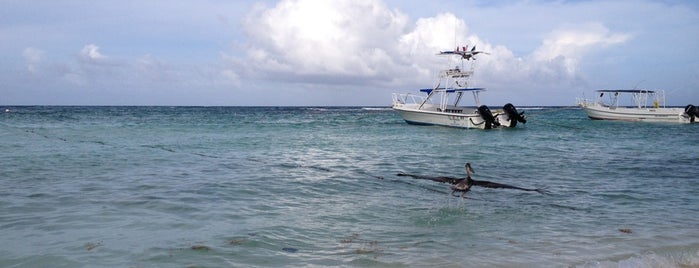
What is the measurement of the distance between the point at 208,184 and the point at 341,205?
3.28 meters

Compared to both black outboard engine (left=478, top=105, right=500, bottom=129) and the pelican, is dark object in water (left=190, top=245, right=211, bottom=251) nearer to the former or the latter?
the pelican

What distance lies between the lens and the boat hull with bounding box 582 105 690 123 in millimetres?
43844

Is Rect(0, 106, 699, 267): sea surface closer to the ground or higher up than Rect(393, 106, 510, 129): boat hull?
closer to the ground

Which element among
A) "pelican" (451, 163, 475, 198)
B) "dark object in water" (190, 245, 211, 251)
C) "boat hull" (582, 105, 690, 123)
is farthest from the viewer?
"boat hull" (582, 105, 690, 123)

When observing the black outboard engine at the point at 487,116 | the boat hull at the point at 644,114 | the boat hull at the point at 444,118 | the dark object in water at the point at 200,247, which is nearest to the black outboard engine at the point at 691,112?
the boat hull at the point at 644,114

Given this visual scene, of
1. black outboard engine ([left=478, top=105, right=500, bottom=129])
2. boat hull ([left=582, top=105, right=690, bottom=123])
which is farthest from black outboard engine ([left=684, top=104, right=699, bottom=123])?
black outboard engine ([left=478, top=105, right=500, bottom=129])

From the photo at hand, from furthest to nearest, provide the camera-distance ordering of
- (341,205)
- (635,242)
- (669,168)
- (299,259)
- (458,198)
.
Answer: (669,168)
(458,198)
(341,205)
(635,242)
(299,259)

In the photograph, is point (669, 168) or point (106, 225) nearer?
point (106, 225)

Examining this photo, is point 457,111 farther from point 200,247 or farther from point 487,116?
point 200,247

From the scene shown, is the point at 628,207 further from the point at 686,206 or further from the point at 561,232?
the point at 561,232

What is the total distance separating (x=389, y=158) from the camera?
1711 cm

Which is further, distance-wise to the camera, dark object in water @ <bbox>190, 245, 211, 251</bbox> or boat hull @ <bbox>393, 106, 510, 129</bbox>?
boat hull @ <bbox>393, 106, 510, 129</bbox>

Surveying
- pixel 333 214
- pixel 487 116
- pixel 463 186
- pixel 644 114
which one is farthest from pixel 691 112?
pixel 333 214

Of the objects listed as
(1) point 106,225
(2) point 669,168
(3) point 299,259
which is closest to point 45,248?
(1) point 106,225
